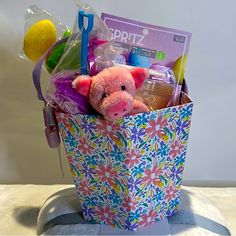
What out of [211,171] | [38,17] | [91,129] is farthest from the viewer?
[211,171]

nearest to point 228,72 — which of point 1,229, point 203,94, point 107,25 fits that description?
point 203,94

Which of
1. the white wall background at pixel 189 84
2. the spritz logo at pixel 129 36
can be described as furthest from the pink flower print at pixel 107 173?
the white wall background at pixel 189 84

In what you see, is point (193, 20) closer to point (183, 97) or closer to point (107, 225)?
point (183, 97)

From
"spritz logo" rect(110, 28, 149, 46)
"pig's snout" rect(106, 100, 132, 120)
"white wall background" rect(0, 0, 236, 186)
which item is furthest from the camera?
"white wall background" rect(0, 0, 236, 186)

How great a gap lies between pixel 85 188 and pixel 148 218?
0.41ft

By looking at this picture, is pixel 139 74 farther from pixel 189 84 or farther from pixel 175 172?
pixel 189 84

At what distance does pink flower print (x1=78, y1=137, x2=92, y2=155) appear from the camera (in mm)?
659

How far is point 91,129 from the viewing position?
644mm

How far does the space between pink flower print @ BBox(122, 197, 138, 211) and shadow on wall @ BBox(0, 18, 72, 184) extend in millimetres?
323

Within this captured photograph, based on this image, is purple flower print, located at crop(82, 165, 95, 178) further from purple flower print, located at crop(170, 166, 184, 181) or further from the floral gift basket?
purple flower print, located at crop(170, 166, 184, 181)

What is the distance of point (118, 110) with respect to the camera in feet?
1.94

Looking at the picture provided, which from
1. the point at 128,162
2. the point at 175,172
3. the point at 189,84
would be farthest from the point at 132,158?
the point at 189,84

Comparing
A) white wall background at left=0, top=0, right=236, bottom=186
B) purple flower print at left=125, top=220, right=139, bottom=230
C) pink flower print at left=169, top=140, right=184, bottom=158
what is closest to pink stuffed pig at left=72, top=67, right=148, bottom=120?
pink flower print at left=169, top=140, right=184, bottom=158

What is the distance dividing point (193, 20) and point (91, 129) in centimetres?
41
